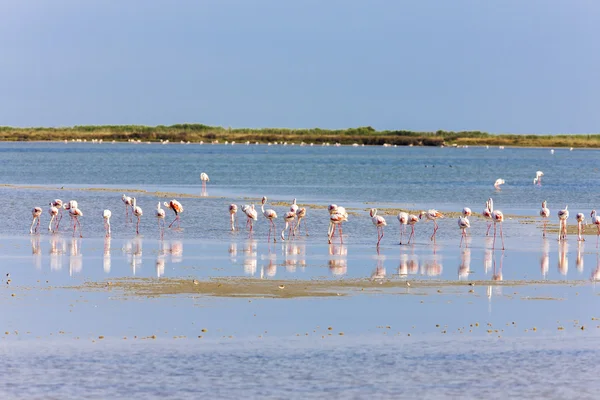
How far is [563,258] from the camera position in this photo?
18.6 meters

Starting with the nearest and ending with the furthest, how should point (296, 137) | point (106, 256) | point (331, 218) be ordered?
1. point (106, 256)
2. point (331, 218)
3. point (296, 137)

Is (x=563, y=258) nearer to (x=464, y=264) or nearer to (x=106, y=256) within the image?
(x=464, y=264)

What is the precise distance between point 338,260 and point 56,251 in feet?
15.7

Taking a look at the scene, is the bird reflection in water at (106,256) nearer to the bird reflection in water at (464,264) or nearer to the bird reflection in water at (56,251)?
the bird reflection in water at (56,251)

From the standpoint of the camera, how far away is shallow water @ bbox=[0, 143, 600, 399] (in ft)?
31.4

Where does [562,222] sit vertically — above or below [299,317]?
above

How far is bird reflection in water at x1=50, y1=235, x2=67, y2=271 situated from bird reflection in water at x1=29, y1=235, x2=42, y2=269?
18 centimetres

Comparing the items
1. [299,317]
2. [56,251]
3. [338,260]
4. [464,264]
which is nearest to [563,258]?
[464,264]

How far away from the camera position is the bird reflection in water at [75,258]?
52.7ft

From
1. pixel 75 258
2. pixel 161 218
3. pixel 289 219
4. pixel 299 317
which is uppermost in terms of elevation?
pixel 289 219

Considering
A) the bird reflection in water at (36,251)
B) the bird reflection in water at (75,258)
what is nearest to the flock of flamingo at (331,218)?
the bird reflection in water at (36,251)

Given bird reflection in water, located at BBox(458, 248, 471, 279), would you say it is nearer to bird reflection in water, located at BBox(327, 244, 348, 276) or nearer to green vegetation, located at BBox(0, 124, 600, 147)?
bird reflection in water, located at BBox(327, 244, 348, 276)

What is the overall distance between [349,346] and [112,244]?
9.64 metres

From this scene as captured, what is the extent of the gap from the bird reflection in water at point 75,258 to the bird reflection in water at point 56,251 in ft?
0.47
